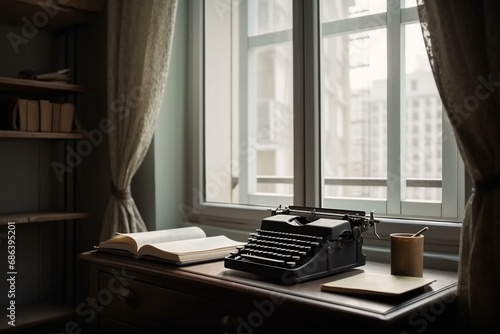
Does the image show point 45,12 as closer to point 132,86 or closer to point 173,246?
point 132,86

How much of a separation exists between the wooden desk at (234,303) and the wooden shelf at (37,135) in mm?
791

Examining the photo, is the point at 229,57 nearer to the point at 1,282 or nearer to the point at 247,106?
the point at 247,106

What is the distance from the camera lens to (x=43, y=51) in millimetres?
2879

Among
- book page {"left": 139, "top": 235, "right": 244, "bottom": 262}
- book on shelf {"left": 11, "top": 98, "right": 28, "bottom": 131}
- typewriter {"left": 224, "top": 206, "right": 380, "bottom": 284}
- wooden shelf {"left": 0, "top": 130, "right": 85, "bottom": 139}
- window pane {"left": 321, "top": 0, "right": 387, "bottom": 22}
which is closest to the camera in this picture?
typewriter {"left": 224, "top": 206, "right": 380, "bottom": 284}

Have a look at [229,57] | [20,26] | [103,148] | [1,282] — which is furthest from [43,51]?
[1,282]

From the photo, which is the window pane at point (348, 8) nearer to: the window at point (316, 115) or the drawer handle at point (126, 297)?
the window at point (316, 115)

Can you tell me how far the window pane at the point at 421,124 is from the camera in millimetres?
1942

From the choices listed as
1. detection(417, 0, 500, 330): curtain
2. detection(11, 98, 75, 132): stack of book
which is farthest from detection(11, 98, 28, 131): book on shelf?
detection(417, 0, 500, 330): curtain

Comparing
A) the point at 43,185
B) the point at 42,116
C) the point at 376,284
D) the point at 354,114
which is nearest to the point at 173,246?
the point at 376,284

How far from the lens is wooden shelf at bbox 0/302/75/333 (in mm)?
2398

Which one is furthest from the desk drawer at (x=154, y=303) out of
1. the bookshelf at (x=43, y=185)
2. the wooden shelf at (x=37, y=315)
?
the bookshelf at (x=43, y=185)

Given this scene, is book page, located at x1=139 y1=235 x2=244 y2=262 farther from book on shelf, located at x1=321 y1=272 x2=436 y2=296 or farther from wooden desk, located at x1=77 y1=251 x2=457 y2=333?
book on shelf, located at x1=321 y1=272 x2=436 y2=296

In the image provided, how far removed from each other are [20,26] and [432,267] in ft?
7.55

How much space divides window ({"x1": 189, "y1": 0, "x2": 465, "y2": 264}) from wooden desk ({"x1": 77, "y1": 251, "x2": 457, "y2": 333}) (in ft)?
1.34
